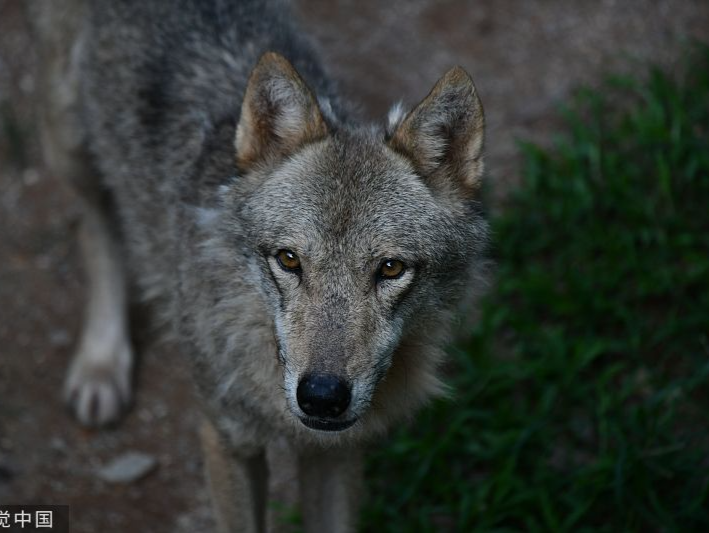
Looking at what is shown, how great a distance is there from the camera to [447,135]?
11.6ft

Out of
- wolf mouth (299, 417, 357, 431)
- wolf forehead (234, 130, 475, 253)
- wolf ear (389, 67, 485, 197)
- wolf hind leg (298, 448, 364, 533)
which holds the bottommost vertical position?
wolf hind leg (298, 448, 364, 533)

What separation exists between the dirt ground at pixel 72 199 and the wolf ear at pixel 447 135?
1.90m

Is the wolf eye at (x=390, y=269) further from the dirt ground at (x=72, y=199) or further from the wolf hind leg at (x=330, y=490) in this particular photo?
the dirt ground at (x=72, y=199)

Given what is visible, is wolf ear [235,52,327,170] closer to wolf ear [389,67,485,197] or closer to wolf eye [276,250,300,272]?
wolf ear [389,67,485,197]

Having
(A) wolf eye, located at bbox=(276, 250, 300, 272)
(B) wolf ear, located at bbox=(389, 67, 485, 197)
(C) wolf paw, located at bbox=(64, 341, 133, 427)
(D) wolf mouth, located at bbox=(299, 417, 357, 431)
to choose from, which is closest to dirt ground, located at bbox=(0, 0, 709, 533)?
(C) wolf paw, located at bbox=(64, 341, 133, 427)

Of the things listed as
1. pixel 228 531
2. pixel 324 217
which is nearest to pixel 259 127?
pixel 324 217

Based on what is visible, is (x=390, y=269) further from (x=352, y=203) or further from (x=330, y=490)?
(x=330, y=490)

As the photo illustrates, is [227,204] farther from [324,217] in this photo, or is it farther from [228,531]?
[228,531]

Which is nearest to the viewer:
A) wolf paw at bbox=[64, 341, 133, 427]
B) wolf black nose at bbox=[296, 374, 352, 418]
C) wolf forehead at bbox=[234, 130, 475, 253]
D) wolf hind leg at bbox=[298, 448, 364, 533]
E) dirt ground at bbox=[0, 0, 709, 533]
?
wolf black nose at bbox=[296, 374, 352, 418]

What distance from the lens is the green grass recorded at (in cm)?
468

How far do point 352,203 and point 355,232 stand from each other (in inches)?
4.7

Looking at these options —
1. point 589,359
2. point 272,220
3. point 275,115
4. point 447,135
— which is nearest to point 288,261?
point 272,220

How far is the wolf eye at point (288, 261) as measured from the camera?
130 inches

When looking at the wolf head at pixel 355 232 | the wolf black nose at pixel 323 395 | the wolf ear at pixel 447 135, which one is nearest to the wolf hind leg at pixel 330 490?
the wolf head at pixel 355 232
